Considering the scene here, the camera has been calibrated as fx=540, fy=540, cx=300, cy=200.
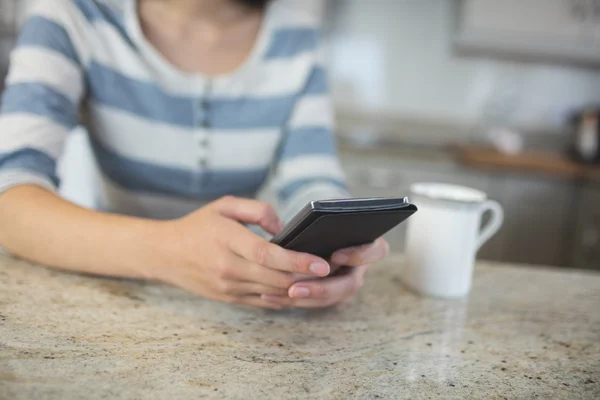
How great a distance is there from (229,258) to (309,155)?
0.40 m

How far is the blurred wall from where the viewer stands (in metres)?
2.71

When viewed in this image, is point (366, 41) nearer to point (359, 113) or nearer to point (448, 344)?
point (359, 113)

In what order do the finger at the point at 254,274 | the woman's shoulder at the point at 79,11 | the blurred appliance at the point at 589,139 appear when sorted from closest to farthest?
the finger at the point at 254,274, the woman's shoulder at the point at 79,11, the blurred appliance at the point at 589,139

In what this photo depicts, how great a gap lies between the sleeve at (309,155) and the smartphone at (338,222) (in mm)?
270

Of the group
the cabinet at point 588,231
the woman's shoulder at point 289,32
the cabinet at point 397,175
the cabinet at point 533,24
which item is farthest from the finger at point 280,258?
the cabinet at point 533,24

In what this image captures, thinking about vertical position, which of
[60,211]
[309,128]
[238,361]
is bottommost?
[238,361]

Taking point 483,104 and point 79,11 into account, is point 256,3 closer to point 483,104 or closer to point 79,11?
point 79,11

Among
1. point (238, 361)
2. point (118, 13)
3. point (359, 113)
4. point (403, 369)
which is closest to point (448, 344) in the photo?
point (403, 369)

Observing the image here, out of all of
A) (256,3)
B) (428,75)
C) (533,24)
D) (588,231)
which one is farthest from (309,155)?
(428,75)

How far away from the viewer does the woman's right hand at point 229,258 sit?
54cm

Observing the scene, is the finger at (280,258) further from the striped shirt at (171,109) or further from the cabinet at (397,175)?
the cabinet at (397,175)

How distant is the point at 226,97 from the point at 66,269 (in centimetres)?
41

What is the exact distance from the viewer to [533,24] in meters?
2.41

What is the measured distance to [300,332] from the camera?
0.58 m
